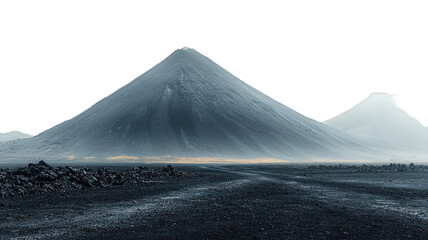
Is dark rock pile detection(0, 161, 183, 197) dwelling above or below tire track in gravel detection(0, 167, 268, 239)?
above

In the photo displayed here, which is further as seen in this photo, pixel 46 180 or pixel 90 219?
pixel 46 180

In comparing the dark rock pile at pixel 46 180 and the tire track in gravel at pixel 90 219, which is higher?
the dark rock pile at pixel 46 180

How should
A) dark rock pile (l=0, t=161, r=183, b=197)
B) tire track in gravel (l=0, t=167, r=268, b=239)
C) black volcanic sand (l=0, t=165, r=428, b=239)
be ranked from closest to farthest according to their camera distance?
1. black volcanic sand (l=0, t=165, r=428, b=239)
2. tire track in gravel (l=0, t=167, r=268, b=239)
3. dark rock pile (l=0, t=161, r=183, b=197)

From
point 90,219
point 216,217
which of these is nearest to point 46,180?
point 90,219

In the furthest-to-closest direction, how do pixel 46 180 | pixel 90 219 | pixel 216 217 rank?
pixel 46 180
pixel 216 217
pixel 90 219

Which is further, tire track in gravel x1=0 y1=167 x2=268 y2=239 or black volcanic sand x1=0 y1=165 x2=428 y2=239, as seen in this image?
tire track in gravel x1=0 y1=167 x2=268 y2=239

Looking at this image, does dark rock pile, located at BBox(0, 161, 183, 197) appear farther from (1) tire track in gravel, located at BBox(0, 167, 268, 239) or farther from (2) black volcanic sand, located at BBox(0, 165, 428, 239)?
(1) tire track in gravel, located at BBox(0, 167, 268, 239)

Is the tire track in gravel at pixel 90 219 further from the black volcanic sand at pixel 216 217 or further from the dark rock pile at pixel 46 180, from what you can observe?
the dark rock pile at pixel 46 180

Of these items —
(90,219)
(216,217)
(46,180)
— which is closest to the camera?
(90,219)

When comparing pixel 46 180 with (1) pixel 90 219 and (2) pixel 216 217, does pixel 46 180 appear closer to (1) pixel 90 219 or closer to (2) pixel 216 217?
(1) pixel 90 219

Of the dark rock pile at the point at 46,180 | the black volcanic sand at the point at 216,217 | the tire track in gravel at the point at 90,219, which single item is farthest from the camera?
the dark rock pile at the point at 46,180

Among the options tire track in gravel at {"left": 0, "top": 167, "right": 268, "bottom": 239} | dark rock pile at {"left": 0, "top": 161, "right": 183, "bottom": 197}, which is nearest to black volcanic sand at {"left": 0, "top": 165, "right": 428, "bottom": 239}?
tire track in gravel at {"left": 0, "top": 167, "right": 268, "bottom": 239}

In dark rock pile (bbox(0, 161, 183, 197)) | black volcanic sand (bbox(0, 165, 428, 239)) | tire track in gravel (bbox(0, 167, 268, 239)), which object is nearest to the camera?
black volcanic sand (bbox(0, 165, 428, 239))

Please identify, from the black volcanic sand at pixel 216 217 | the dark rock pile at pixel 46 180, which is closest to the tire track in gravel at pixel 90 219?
the black volcanic sand at pixel 216 217
